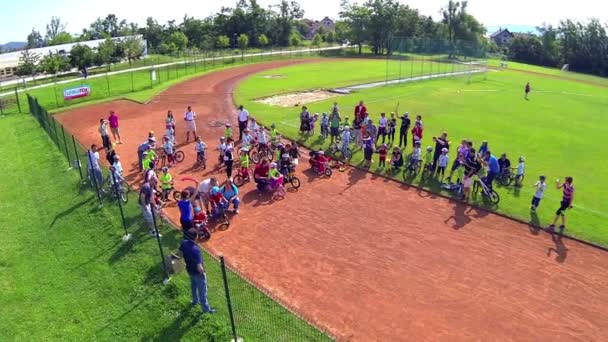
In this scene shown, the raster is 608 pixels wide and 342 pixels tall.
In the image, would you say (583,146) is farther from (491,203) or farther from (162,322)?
(162,322)

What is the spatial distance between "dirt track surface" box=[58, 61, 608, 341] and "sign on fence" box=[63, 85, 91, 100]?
2778cm

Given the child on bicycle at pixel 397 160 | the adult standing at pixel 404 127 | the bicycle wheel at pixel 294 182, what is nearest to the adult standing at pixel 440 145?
the child on bicycle at pixel 397 160

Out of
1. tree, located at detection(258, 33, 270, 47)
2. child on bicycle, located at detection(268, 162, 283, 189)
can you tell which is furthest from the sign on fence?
tree, located at detection(258, 33, 270, 47)

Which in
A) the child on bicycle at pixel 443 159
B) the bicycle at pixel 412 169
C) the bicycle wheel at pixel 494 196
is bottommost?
the bicycle wheel at pixel 494 196

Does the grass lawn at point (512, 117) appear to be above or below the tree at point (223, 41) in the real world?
below

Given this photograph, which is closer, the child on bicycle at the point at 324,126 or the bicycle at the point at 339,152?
the bicycle at the point at 339,152

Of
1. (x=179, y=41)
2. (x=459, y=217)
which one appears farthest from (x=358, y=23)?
(x=459, y=217)

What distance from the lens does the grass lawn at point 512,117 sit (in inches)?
735

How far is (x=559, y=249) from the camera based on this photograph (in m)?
14.9

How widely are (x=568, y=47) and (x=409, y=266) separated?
89.5 meters

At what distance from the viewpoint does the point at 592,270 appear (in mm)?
13672

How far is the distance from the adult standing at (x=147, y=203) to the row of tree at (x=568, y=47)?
288 ft

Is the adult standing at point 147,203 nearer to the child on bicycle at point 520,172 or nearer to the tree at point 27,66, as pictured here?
the child on bicycle at point 520,172

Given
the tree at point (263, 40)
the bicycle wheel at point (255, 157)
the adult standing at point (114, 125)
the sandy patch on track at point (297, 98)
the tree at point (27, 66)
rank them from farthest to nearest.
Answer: the tree at point (263, 40) → the tree at point (27, 66) → the sandy patch on track at point (297, 98) → the adult standing at point (114, 125) → the bicycle wheel at point (255, 157)
